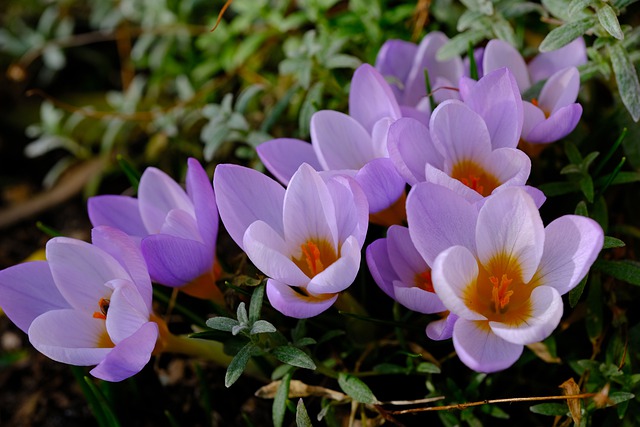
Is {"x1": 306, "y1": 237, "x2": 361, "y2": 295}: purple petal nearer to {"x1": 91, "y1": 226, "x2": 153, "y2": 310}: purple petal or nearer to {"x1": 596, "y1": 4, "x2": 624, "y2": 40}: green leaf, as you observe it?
{"x1": 91, "y1": 226, "x2": 153, "y2": 310}: purple petal

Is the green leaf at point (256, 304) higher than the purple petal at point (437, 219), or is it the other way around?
the purple petal at point (437, 219)

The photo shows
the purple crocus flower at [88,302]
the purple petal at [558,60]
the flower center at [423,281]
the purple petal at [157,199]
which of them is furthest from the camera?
the purple petal at [558,60]

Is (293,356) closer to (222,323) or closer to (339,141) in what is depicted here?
(222,323)

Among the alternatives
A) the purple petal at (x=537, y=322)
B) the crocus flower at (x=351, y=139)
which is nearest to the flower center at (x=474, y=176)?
the crocus flower at (x=351, y=139)

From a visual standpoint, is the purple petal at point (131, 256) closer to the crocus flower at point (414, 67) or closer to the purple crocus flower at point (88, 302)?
the purple crocus flower at point (88, 302)

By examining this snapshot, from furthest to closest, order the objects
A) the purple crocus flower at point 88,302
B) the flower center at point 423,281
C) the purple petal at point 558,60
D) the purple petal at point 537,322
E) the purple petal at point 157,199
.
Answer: the purple petal at point 558,60
the purple petal at point 157,199
the flower center at point 423,281
the purple crocus flower at point 88,302
the purple petal at point 537,322

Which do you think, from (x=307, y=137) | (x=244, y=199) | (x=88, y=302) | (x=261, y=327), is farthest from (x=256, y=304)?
(x=307, y=137)
